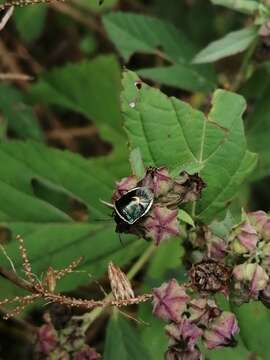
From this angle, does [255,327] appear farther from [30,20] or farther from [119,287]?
[30,20]

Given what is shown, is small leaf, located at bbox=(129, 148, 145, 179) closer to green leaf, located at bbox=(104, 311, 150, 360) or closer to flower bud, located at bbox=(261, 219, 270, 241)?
flower bud, located at bbox=(261, 219, 270, 241)

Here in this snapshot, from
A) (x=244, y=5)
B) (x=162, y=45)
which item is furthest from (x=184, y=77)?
(x=244, y=5)

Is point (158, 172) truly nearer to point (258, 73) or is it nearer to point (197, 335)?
point (197, 335)

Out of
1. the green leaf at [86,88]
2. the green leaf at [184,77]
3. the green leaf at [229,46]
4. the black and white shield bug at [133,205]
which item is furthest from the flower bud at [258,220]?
the green leaf at [86,88]

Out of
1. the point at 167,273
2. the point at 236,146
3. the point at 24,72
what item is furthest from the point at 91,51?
the point at 236,146

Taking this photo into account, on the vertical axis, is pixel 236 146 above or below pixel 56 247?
above

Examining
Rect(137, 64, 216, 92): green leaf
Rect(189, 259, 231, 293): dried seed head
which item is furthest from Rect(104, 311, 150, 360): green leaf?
Rect(137, 64, 216, 92): green leaf

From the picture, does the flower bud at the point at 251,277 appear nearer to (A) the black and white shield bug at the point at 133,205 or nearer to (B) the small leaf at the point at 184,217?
(B) the small leaf at the point at 184,217

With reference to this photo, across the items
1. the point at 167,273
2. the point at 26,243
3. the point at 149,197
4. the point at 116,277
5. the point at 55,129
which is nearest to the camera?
the point at 149,197
